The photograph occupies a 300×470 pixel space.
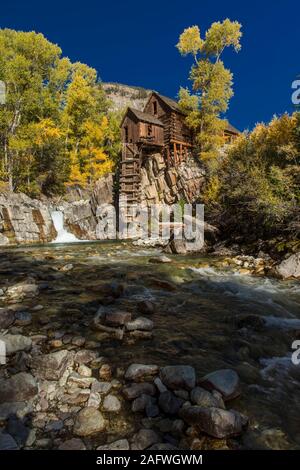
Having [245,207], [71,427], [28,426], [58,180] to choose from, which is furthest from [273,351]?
[58,180]

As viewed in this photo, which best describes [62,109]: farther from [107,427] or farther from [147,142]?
[107,427]

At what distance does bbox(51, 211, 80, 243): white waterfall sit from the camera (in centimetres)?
2541

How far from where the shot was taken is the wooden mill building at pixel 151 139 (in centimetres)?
3278

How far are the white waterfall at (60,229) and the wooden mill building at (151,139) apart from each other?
8994mm

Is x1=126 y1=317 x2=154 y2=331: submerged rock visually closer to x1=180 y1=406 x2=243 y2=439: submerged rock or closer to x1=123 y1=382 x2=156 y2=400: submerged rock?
x1=123 y1=382 x2=156 y2=400: submerged rock

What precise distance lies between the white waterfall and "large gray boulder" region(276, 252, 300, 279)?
20.1m

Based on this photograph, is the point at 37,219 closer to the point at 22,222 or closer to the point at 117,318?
the point at 22,222

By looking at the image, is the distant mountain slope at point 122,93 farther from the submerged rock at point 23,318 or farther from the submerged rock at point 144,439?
the submerged rock at point 144,439

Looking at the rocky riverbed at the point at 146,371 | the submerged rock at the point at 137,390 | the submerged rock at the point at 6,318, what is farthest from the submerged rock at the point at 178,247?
the submerged rock at the point at 137,390

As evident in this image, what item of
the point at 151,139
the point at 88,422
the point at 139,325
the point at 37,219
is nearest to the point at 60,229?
the point at 37,219

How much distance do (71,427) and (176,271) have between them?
24.7 feet

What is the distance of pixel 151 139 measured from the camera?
33344mm

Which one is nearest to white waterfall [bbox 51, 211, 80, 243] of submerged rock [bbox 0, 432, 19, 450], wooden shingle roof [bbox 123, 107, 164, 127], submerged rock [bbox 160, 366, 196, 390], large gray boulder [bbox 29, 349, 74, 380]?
wooden shingle roof [bbox 123, 107, 164, 127]

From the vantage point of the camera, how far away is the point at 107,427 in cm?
254
